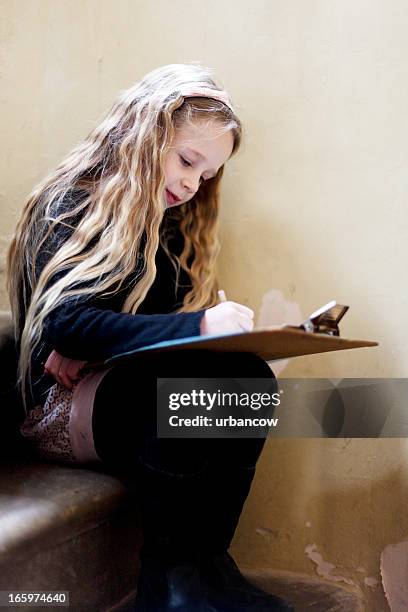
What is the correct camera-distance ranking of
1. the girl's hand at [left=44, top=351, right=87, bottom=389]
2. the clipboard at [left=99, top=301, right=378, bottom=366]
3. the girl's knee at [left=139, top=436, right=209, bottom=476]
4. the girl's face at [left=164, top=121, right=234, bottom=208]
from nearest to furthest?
the clipboard at [left=99, top=301, right=378, bottom=366] → the girl's knee at [left=139, top=436, right=209, bottom=476] → the girl's hand at [left=44, top=351, right=87, bottom=389] → the girl's face at [left=164, top=121, right=234, bottom=208]

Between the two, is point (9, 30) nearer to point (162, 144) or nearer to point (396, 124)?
point (162, 144)

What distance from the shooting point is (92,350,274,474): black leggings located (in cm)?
104

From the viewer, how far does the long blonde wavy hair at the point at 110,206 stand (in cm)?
116

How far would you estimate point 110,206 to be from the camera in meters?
1.22

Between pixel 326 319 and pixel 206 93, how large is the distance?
1.59 ft

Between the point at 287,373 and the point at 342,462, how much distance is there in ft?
0.61

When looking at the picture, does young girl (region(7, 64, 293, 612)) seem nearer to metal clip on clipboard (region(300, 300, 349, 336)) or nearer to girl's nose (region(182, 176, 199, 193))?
girl's nose (region(182, 176, 199, 193))

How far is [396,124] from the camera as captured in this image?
1349 millimetres

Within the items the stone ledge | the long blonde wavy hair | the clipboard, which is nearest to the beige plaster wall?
the stone ledge

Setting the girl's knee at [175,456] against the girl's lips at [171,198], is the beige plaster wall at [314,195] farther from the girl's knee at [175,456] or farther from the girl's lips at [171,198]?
the girl's knee at [175,456]

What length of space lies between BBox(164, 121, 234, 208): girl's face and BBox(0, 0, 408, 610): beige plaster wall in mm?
170

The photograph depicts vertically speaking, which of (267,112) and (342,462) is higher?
(267,112)

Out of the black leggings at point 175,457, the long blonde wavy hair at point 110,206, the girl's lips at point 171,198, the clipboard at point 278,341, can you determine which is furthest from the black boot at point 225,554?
the girl's lips at point 171,198

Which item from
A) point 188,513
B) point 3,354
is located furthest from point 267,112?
point 188,513
